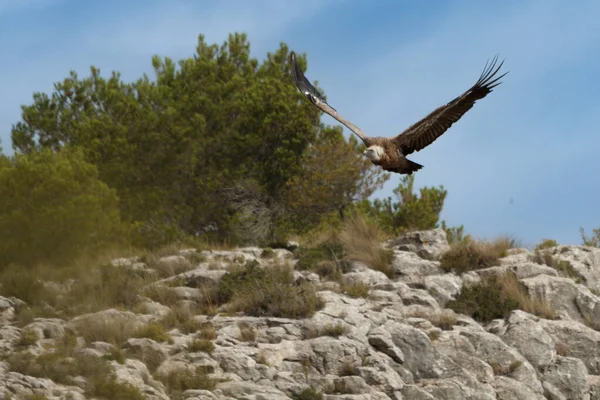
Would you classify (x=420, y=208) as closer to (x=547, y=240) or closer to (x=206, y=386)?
(x=547, y=240)

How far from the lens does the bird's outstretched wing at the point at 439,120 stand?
1520 centimetres

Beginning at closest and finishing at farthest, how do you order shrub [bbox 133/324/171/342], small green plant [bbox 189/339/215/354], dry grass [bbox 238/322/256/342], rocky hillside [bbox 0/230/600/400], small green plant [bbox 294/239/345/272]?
1. rocky hillside [bbox 0/230/600/400]
2. small green plant [bbox 189/339/215/354]
3. shrub [bbox 133/324/171/342]
4. dry grass [bbox 238/322/256/342]
5. small green plant [bbox 294/239/345/272]

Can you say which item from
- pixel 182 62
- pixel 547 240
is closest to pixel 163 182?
pixel 182 62

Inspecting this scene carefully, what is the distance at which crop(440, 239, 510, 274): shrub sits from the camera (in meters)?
24.3

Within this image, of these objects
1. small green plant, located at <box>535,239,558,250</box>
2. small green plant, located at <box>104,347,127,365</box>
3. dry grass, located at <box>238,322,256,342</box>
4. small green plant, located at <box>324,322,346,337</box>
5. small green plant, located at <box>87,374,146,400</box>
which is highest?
small green plant, located at <box>535,239,558,250</box>

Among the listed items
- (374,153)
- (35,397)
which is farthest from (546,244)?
(35,397)

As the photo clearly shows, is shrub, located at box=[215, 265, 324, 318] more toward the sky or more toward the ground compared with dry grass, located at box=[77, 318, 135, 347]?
more toward the sky

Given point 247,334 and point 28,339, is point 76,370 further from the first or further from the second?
point 247,334

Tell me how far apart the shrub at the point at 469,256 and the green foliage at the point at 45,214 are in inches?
364

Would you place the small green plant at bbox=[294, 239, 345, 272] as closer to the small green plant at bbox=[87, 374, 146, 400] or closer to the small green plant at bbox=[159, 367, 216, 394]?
the small green plant at bbox=[159, 367, 216, 394]

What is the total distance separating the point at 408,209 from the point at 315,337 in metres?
14.5

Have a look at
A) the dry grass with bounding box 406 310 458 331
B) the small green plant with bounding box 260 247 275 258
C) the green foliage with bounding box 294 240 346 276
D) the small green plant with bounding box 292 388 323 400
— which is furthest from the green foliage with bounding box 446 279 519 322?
the small green plant with bounding box 292 388 323 400

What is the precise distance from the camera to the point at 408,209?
32.6 metres

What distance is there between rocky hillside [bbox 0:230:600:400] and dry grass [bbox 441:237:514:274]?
266 mm
